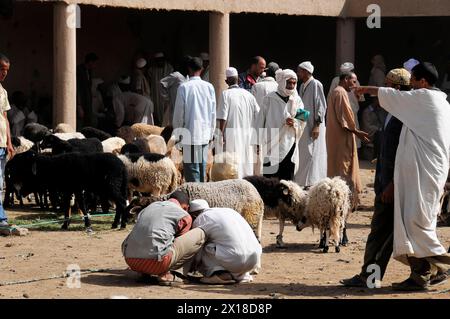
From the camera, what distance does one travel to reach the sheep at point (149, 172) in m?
13.2

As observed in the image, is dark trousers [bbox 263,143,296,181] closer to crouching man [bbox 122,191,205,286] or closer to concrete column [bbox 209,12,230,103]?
crouching man [bbox 122,191,205,286]

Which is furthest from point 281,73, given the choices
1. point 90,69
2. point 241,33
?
point 241,33

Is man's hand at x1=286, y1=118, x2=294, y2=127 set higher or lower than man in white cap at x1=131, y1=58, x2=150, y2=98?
lower

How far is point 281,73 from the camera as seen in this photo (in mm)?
13438

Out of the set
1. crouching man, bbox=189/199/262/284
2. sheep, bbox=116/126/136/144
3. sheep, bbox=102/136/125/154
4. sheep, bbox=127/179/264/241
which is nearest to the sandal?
crouching man, bbox=189/199/262/284

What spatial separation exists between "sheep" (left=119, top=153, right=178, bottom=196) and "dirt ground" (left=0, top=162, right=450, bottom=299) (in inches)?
36.5

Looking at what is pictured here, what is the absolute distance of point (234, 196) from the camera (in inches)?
443

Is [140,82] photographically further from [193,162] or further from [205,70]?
[193,162]

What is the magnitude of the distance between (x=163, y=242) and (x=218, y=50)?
9625 millimetres

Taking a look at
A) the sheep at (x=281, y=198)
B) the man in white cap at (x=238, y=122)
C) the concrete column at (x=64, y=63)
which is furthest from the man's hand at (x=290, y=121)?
the concrete column at (x=64, y=63)

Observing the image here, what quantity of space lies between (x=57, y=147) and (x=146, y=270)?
15.1ft

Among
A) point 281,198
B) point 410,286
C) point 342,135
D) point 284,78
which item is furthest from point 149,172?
point 410,286

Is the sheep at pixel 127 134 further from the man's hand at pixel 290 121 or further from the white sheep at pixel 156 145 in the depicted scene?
the man's hand at pixel 290 121

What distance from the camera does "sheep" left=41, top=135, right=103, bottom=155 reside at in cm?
1357
